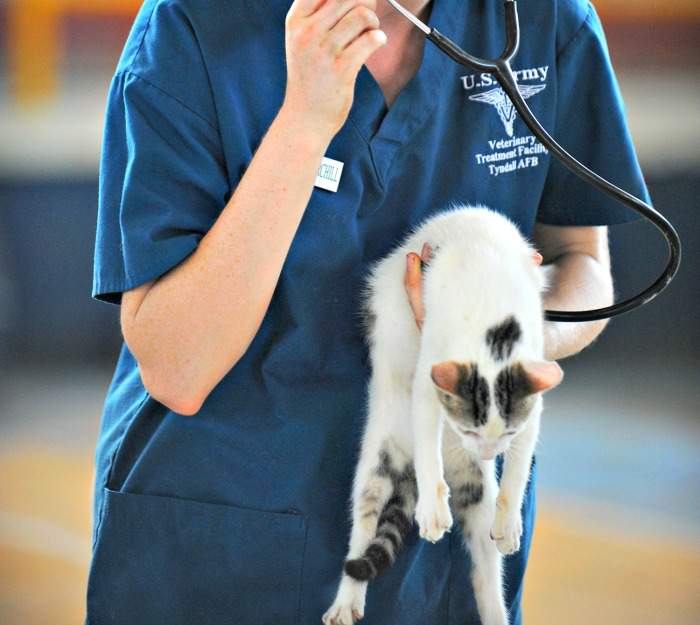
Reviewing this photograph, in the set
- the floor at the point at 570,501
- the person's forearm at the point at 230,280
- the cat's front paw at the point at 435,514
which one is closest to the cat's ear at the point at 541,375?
the cat's front paw at the point at 435,514

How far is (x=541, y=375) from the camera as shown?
912 millimetres

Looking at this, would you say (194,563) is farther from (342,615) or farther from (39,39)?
(39,39)

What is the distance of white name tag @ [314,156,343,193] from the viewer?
41.7 inches

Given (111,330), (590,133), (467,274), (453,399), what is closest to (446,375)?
(453,399)

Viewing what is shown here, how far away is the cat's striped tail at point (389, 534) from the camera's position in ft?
3.33

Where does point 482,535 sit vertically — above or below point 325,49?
below

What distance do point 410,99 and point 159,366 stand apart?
0.39m

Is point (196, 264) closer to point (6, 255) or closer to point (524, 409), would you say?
point (524, 409)

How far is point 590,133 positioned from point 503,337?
0.37 m

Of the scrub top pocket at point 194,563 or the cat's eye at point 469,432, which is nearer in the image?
the cat's eye at point 469,432

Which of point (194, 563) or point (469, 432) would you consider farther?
point (194, 563)

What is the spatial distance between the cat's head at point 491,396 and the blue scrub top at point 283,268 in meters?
0.18

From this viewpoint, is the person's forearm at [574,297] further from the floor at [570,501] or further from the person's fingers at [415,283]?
the floor at [570,501]

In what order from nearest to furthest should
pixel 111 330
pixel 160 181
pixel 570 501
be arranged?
pixel 160 181 < pixel 570 501 < pixel 111 330
